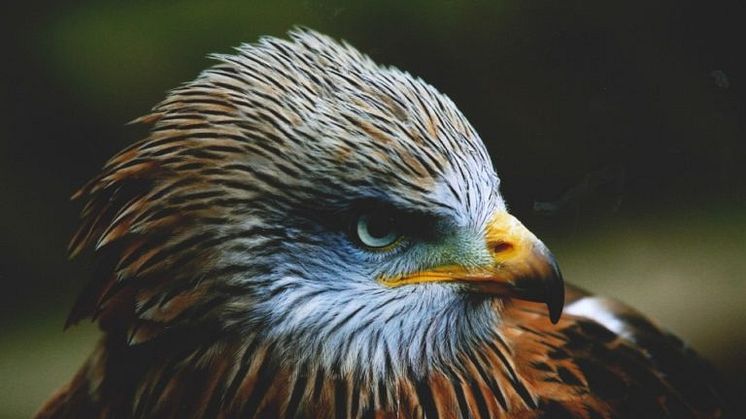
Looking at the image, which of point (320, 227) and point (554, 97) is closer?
point (320, 227)

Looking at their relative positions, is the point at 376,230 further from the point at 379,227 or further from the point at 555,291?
the point at 555,291

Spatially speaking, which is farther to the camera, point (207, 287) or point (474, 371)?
point (474, 371)

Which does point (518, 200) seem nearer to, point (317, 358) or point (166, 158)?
point (317, 358)

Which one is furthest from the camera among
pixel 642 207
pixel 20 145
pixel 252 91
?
pixel 20 145

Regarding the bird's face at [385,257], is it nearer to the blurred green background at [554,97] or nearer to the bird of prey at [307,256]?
the bird of prey at [307,256]

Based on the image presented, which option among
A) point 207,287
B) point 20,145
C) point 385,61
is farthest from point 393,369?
point 20,145

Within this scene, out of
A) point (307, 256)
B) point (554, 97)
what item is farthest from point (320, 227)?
point (554, 97)

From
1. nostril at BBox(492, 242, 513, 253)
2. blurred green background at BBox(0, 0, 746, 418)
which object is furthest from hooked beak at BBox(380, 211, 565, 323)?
blurred green background at BBox(0, 0, 746, 418)
